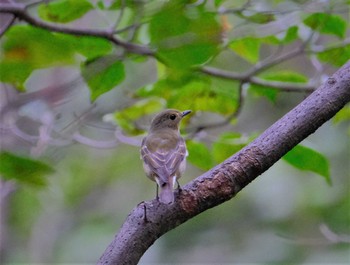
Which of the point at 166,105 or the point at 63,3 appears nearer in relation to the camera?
the point at 63,3

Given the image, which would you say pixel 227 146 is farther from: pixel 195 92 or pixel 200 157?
pixel 195 92

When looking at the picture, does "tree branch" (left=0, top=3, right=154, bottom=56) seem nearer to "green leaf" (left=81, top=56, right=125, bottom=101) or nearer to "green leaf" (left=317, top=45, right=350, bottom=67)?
"green leaf" (left=81, top=56, right=125, bottom=101)

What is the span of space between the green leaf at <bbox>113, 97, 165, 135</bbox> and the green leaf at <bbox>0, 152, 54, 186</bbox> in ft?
3.92

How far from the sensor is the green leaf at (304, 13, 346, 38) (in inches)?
94.5

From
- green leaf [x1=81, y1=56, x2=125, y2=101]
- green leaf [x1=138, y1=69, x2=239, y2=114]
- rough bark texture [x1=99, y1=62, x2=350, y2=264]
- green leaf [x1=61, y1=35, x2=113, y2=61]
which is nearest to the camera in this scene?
rough bark texture [x1=99, y1=62, x2=350, y2=264]

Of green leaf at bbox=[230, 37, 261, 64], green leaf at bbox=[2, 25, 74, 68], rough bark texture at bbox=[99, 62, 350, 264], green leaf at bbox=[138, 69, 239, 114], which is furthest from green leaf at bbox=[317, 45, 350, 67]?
green leaf at bbox=[2, 25, 74, 68]

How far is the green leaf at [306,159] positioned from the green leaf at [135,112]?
2.97 ft

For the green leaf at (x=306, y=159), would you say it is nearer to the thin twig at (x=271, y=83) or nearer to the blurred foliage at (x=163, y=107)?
the blurred foliage at (x=163, y=107)

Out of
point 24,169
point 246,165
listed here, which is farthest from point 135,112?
point 24,169

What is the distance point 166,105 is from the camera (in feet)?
8.87

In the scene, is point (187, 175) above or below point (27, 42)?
below

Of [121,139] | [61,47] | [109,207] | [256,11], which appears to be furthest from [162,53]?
[109,207]

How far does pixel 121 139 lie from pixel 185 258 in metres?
2.12

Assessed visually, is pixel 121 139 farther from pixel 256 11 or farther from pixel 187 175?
pixel 187 175
